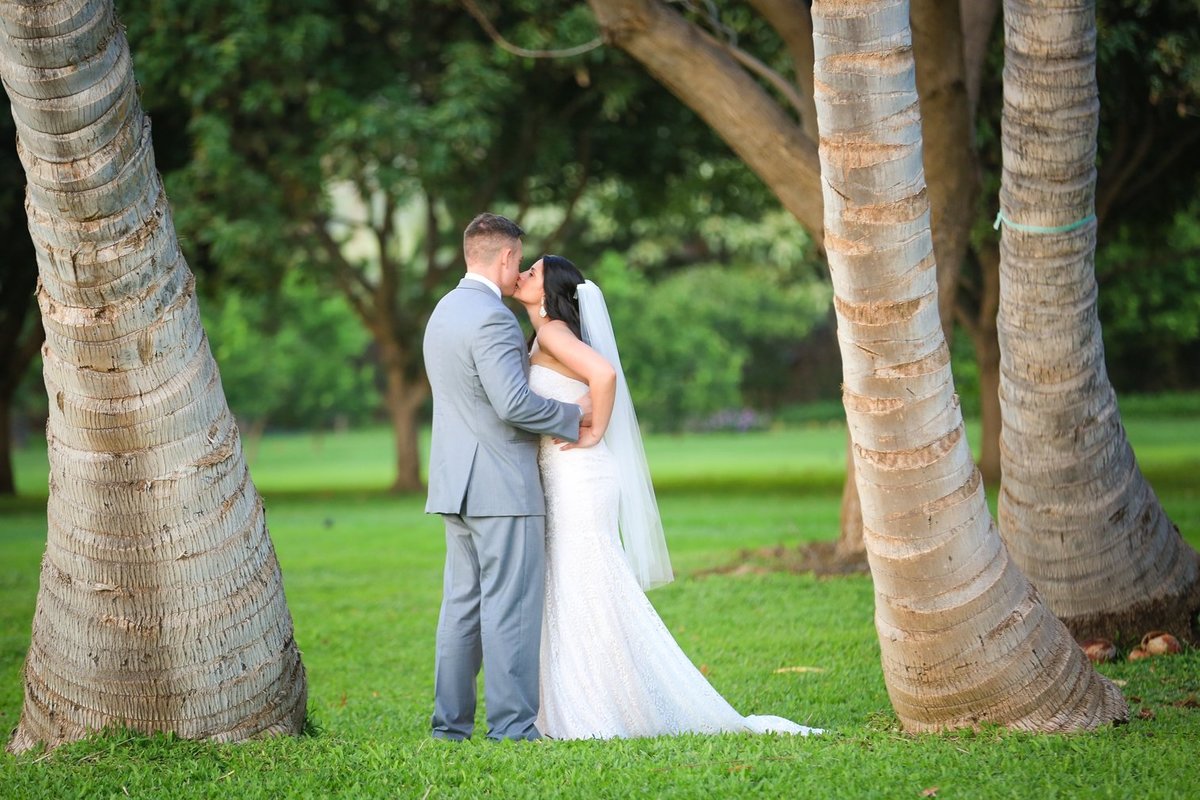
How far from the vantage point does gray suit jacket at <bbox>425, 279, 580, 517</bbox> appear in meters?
5.76

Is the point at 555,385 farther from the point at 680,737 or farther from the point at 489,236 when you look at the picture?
the point at 680,737

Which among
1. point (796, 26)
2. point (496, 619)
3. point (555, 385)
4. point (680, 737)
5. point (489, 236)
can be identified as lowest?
point (680, 737)

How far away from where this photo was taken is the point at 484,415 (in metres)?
5.91

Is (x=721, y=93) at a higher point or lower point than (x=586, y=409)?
higher

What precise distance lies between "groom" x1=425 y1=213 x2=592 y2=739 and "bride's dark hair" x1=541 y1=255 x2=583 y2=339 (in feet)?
0.62

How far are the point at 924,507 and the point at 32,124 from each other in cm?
365

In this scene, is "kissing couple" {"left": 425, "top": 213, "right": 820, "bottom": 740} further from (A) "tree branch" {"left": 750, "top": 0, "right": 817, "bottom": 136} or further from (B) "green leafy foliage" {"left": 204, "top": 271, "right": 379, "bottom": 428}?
(B) "green leafy foliage" {"left": 204, "top": 271, "right": 379, "bottom": 428}

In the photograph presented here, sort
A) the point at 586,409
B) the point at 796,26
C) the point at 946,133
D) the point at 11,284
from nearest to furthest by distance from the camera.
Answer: the point at 586,409 < the point at 946,133 < the point at 796,26 < the point at 11,284

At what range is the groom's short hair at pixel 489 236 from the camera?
236 inches

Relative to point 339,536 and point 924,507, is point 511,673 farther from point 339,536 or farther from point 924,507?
point 339,536

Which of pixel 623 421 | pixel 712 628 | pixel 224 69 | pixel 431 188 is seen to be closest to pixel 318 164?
pixel 431 188

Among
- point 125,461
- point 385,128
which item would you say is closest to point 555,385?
point 125,461

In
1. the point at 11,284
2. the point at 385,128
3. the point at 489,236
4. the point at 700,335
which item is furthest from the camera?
the point at 700,335

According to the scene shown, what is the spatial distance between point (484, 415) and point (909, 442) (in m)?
1.90
